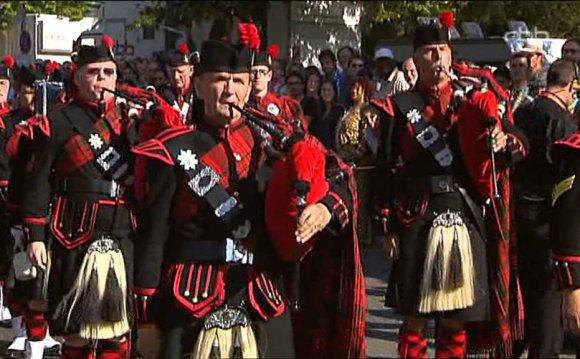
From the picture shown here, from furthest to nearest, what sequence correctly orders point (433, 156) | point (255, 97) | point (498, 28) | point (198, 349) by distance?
point (498, 28) → point (255, 97) → point (433, 156) → point (198, 349)

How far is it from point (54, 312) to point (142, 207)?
6.88ft

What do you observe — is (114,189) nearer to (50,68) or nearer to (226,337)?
(226,337)

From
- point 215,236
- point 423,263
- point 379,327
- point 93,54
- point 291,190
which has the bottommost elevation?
point 379,327

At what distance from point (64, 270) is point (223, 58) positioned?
249 cm

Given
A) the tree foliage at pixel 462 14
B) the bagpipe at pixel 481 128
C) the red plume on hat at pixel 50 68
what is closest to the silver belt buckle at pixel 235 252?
the bagpipe at pixel 481 128

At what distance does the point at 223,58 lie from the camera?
15.7ft

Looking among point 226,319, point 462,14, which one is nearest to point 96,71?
point 226,319

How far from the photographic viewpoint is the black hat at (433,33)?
695 centimetres

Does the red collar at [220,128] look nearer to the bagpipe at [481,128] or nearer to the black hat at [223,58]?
the black hat at [223,58]

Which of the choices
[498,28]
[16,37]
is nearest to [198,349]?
[16,37]

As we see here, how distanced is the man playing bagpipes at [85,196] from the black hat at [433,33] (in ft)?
5.39

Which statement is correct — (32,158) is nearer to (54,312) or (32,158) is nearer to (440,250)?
(54,312)

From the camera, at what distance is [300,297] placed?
5.36m

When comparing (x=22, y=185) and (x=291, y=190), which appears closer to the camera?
(x=291, y=190)
